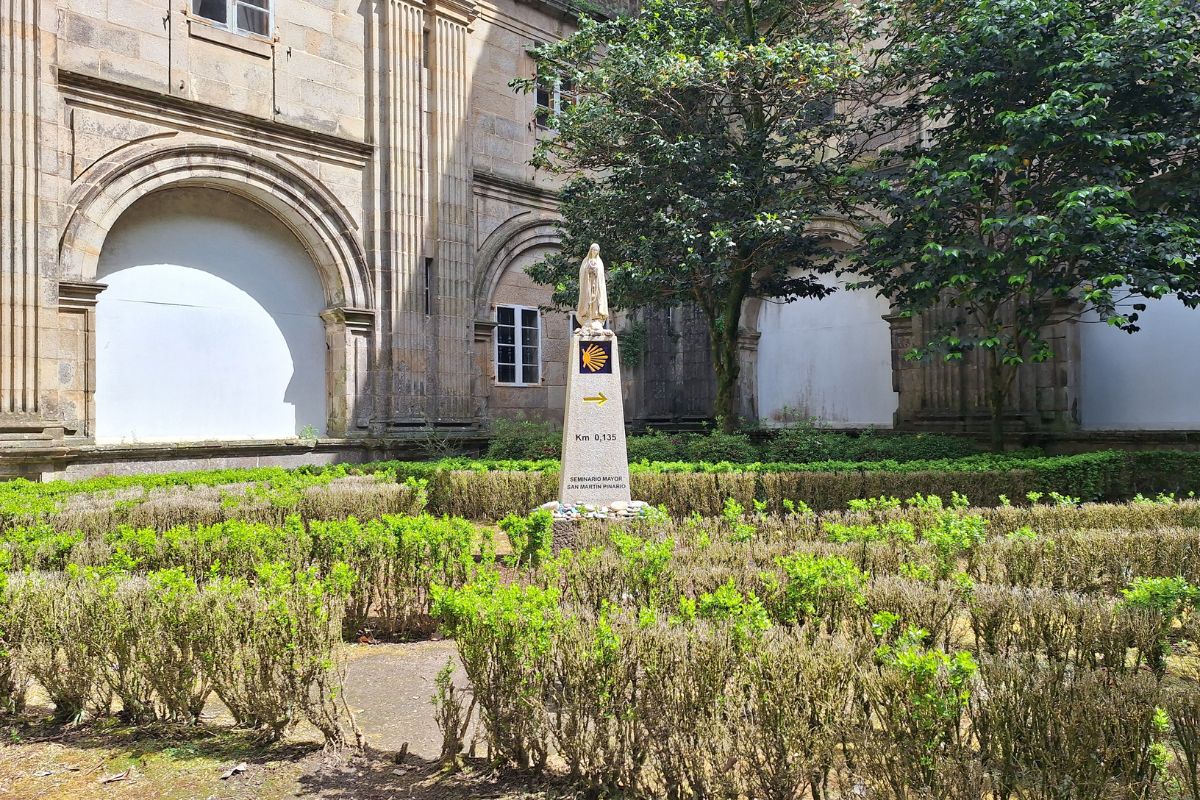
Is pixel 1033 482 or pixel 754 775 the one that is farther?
pixel 1033 482

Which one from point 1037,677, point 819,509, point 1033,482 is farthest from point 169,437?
point 1037,677

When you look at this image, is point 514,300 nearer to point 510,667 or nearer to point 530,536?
point 530,536

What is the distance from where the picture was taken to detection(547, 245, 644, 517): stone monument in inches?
317

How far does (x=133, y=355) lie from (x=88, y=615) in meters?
9.85

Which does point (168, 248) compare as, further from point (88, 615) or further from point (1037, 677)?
point (1037, 677)

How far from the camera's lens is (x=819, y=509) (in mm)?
9414

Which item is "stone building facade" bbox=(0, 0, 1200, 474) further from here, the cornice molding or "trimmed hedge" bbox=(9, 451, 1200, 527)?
"trimmed hedge" bbox=(9, 451, 1200, 527)

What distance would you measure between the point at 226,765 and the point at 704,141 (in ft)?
36.7

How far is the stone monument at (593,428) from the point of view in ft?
26.4

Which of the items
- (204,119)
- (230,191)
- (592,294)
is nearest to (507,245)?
(230,191)

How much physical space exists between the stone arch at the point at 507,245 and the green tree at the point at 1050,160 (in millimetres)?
7281

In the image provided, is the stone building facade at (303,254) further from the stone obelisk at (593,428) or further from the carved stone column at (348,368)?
the stone obelisk at (593,428)

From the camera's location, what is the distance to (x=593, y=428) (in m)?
8.11

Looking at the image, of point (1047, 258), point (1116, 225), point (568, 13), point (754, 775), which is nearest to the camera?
point (754, 775)
